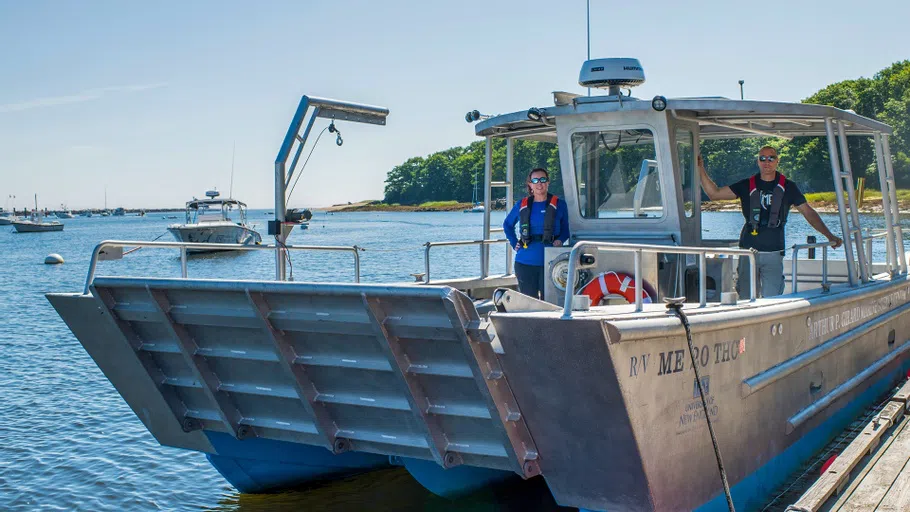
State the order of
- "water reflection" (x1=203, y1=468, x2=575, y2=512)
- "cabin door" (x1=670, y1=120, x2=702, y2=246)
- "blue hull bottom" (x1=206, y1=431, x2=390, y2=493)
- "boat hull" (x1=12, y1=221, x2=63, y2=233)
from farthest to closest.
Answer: "boat hull" (x1=12, y1=221, x2=63, y2=233) → "water reflection" (x1=203, y1=468, x2=575, y2=512) → "cabin door" (x1=670, y1=120, x2=702, y2=246) → "blue hull bottom" (x1=206, y1=431, x2=390, y2=493)

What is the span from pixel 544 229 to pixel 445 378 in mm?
2707

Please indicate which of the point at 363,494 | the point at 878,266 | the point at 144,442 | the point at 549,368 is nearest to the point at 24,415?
the point at 144,442

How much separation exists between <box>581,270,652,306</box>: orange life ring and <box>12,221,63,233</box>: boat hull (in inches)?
3726

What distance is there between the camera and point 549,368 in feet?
16.2

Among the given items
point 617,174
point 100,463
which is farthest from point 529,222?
point 100,463

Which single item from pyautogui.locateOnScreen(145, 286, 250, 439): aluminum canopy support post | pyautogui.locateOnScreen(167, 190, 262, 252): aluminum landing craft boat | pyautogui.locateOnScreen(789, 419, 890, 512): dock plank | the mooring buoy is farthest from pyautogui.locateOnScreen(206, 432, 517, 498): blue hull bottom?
the mooring buoy

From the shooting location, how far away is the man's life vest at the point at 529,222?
7676 millimetres

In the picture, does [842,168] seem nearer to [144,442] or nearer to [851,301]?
[851,301]

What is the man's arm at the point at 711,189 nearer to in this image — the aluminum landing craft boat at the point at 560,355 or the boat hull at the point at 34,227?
the aluminum landing craft boat at the point at 560,355

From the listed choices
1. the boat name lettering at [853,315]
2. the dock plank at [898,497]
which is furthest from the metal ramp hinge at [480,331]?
the boat name lettering at [853,315]

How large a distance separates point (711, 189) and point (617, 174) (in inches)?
36.5

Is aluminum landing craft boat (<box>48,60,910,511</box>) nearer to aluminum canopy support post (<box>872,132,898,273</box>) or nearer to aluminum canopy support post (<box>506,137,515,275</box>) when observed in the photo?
aluminum canopy support post (<box>872,132,898,273</box>)

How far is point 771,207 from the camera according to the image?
7867 millimetres

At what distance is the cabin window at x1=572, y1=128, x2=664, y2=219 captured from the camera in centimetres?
756
